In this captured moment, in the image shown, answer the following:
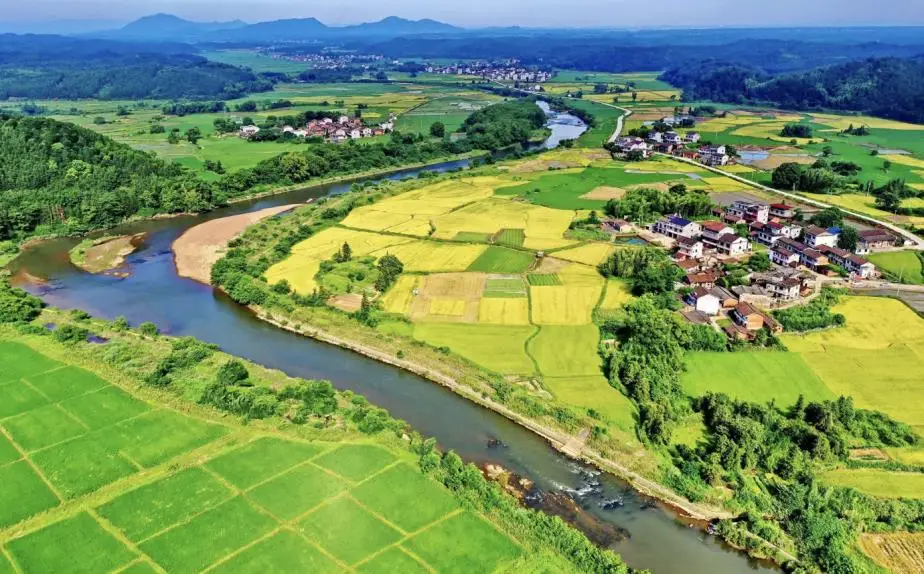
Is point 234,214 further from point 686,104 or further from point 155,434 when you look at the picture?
point 686,104

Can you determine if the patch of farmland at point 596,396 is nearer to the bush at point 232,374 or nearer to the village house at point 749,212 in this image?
the bush at point 232,374

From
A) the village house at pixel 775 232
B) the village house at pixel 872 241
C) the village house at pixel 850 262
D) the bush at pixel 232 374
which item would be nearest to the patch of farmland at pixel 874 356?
the village house at pixel 850 262

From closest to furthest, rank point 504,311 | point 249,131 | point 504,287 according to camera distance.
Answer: point 504,311 → point 504,287 → point 249,131

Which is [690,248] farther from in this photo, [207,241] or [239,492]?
[207,241]

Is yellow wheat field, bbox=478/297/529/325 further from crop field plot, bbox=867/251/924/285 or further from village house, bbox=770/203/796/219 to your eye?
village house, bbox=770/203/796/219

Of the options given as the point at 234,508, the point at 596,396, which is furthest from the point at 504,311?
the point at 234,508

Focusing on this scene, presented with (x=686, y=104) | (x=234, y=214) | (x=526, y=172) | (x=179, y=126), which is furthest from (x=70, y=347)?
(x=686, y=104)
